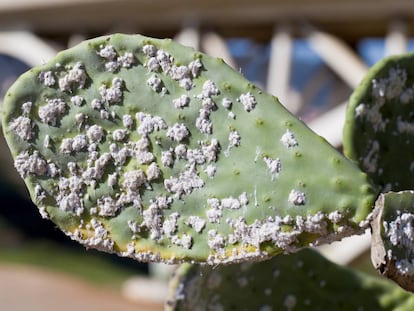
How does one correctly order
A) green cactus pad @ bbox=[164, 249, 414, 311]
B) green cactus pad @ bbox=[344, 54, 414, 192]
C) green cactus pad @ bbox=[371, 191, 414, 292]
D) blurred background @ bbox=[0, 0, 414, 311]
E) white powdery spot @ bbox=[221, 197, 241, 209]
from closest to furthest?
green cactus pad @ bbox=[371, 191, 414, 292] → white powdery spot @ bbox=[221, 197, 241, 209] → green cactus pad @ bbox=[344, 54, 414, 192] → green cactus pad @ bbox=[164, 249, 414, 311] → blurred background @ bbox=[0, 0, 414, 311]

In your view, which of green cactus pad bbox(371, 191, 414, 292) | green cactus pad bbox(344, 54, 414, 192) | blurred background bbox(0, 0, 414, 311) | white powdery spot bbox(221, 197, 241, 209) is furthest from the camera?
blurred background bbox(0, 0, 414, 311)

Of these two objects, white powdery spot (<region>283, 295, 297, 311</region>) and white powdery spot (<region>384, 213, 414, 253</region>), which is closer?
white powdery spot (<region>384, 213, 414, 253</region>)

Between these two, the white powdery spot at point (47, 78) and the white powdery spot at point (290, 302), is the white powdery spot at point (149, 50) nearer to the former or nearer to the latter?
the white powdery spot at point (47, 78)

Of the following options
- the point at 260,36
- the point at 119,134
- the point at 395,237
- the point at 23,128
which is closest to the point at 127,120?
the point at 119,134

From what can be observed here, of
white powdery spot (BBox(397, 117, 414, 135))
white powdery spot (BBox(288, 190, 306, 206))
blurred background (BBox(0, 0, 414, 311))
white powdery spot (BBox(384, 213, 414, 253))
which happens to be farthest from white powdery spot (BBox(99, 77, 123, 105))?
blurred background (BBox(0, 0, 414, 311))

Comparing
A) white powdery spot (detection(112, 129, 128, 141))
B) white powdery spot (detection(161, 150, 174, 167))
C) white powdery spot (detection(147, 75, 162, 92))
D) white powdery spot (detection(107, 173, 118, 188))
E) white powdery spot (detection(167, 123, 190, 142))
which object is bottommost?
white powdery spot (detection(107, 173, 118, 188))

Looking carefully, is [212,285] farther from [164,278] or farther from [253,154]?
[164,278]

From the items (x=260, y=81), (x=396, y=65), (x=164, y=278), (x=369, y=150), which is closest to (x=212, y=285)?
(x=369, y=150)

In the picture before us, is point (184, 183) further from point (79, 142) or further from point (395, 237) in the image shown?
point (395, 237)

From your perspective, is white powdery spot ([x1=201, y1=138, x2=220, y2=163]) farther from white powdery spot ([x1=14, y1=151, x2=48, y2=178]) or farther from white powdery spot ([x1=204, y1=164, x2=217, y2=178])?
white powdery spot ([x1=14, y1=151, x2=48, y2=178])
